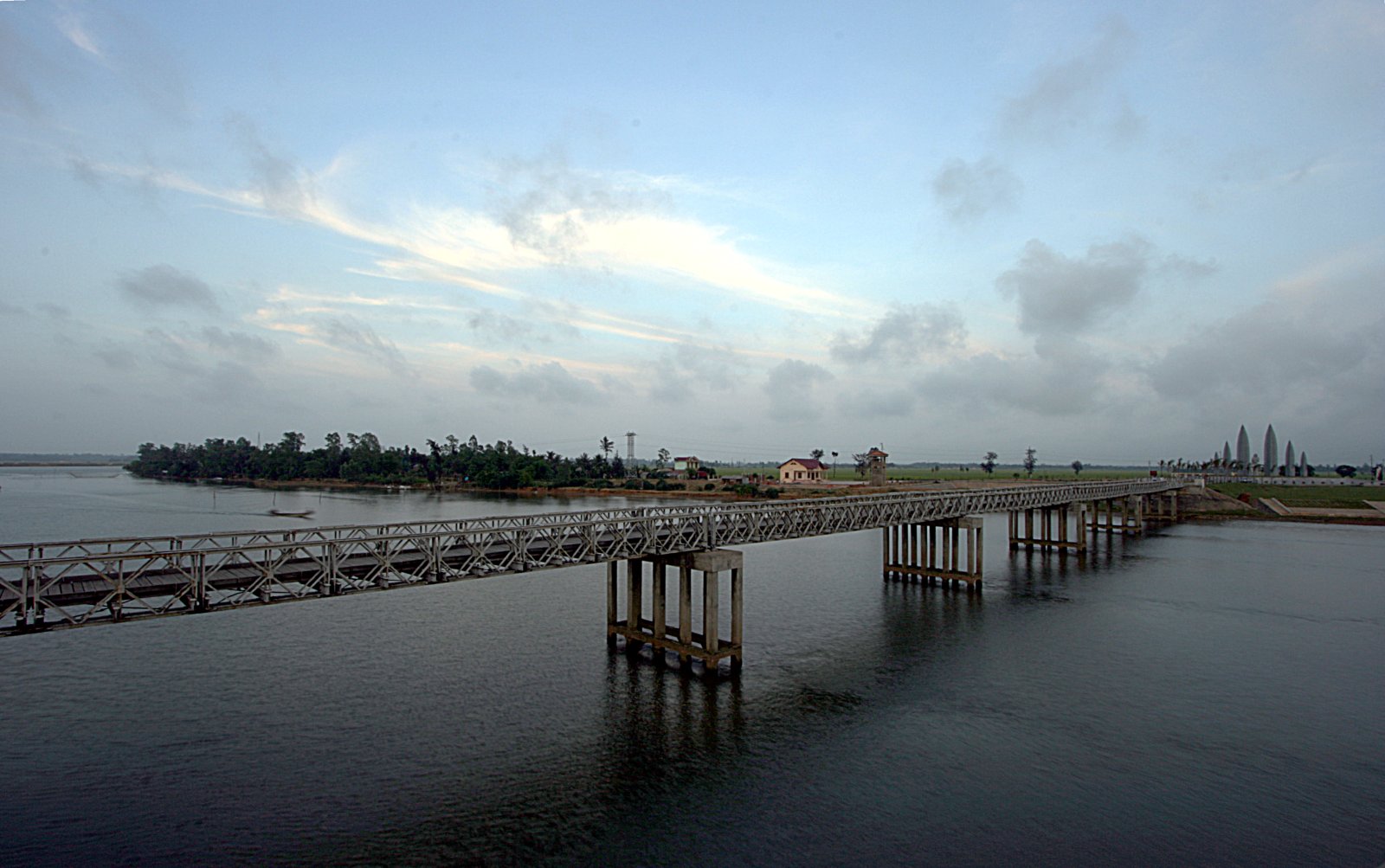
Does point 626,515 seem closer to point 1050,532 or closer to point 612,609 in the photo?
point 612,609

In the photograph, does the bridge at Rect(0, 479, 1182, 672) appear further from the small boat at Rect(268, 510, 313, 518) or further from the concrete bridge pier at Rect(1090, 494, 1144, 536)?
the small boat at Rect(268, 510, 313, 518)

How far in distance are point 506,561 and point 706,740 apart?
10.3 m

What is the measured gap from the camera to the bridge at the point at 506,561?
69.4 feet

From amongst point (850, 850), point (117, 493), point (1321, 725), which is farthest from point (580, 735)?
point (117, 493)

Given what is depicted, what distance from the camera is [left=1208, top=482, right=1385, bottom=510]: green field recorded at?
122 m

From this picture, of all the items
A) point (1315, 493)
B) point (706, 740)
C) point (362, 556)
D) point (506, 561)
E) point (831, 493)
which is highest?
point (362, 556)

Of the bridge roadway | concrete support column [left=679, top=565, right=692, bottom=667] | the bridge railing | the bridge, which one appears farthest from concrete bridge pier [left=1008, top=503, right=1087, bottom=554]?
concrete support column [left=679, top=565, right=692, bottom=667]

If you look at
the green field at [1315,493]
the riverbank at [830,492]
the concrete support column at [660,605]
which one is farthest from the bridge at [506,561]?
the green field at [1315,493]

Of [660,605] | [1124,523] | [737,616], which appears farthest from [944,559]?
[1124,523]

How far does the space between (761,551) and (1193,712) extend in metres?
47.6

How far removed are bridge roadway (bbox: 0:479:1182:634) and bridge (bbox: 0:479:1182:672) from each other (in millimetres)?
66

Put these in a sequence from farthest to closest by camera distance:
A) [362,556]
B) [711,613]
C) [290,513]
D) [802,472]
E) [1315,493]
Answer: [802,472] < [1315,493] < [290,513] < [711,613] < [362,556]

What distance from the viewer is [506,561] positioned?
29125 mm

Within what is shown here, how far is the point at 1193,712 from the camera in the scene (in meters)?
30.2
